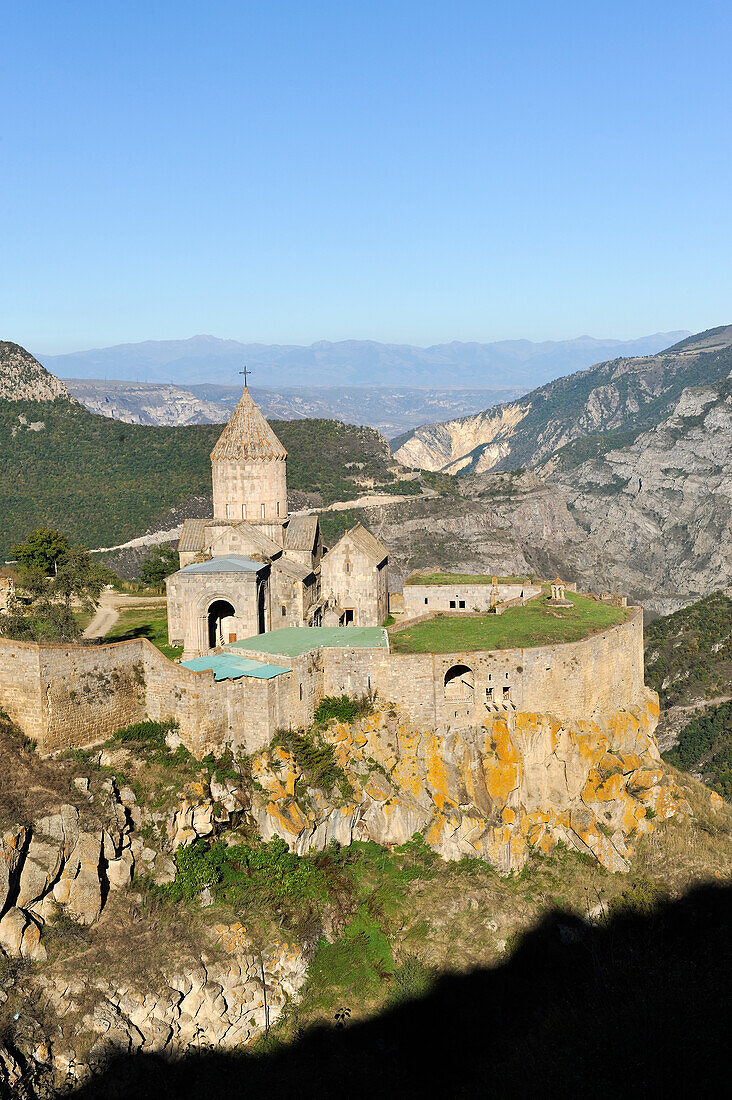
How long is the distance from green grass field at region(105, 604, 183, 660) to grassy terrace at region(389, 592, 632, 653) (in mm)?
7776

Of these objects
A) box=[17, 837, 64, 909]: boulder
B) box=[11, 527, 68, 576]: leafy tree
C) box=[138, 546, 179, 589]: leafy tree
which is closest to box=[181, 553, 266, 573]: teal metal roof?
box=[11, 527, 68, 576]: leafy tree

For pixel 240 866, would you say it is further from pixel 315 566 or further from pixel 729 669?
pixel 729 669

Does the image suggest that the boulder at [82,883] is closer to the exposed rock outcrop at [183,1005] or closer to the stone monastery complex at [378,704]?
the exposed rock outcrop at [183,1005]

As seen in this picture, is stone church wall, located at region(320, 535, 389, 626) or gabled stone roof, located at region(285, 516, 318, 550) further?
gabled stone roof, located at region(285, 516, 318, 550)

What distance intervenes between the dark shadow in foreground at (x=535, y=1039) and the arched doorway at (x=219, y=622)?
548 inches

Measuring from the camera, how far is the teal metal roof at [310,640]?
102 feet

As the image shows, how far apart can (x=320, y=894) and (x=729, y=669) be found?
48.9 m

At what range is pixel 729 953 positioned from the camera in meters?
27.4

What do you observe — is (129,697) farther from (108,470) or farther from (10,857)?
(108,470)

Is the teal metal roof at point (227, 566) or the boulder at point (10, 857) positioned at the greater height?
the teal metal roof at point (227, 566)

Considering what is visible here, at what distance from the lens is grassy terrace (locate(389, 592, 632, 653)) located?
1287 inches

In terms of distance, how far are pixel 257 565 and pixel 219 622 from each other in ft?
8.19

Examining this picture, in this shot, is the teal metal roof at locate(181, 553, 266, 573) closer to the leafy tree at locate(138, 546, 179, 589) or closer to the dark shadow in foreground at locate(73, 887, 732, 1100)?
the leafy tree at locate(138, 546, 179, 589)

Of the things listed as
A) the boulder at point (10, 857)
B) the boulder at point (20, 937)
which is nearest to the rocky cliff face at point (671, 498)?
the boulder at point (10, 857)
